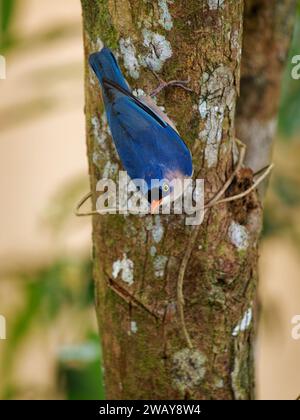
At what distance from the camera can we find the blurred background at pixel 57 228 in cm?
209

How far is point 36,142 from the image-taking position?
10.3 feet

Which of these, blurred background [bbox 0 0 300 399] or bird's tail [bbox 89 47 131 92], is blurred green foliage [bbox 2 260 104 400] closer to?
blurred background [bbox 0 0 300 399]

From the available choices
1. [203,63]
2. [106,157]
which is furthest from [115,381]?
[203,63]

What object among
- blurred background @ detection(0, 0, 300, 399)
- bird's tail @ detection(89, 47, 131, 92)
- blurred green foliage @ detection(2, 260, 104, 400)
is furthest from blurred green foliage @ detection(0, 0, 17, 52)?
bird's tail @ detection(89, 47, 131, 92)

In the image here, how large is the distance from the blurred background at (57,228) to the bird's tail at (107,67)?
963mm

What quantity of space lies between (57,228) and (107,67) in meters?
1.09

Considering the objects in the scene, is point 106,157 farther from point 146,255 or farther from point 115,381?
point 115,381

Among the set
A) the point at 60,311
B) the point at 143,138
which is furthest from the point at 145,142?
the point at 60,311

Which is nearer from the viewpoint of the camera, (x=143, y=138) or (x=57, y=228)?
(x=143, y=138)

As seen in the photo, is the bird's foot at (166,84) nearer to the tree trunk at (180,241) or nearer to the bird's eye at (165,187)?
the tree trunk at (180,241)

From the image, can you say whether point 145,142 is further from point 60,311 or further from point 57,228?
point 60,311

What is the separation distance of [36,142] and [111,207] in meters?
1.97

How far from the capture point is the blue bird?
1117mm

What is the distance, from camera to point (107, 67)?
1111mm
